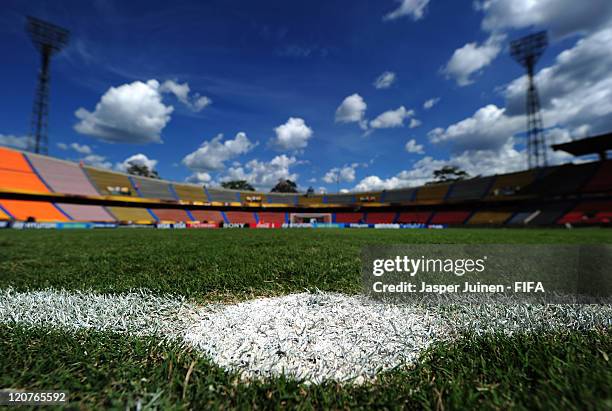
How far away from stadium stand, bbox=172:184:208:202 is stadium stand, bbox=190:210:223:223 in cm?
371

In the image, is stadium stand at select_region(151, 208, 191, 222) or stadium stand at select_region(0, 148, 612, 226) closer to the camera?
stadium stand at select_region(0, 148, 612, 226)

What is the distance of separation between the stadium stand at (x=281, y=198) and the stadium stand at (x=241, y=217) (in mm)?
8188

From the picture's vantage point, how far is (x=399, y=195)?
2190 inches

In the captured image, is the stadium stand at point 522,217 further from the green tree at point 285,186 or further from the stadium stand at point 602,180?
the green tree at point 285,186

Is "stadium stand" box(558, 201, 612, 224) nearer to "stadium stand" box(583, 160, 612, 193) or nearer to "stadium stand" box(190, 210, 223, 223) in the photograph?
"stadium stand" box(583, 160, 612, 193)

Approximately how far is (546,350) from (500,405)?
24.8 inches

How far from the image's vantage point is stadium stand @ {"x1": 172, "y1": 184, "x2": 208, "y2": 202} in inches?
1944

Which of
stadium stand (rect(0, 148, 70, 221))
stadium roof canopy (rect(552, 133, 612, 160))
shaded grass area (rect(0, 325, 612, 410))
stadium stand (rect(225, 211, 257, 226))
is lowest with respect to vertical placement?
shaded grass area (rect(0, 325, 612, 410))

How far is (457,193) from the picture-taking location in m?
46.8

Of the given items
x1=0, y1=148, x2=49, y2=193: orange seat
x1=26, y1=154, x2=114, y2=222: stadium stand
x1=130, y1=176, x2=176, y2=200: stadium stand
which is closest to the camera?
x1=0, y1=148, x2=49, y2=193: orange seat

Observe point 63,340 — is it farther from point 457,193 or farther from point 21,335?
point 457,193

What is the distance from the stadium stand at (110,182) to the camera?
131 ft

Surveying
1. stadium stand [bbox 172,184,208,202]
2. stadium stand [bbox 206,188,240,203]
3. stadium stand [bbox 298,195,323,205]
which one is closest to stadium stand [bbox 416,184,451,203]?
stadium stand [bbox 298,195,323,205]

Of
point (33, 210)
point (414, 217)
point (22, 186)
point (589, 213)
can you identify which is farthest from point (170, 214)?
point (589, 213)
